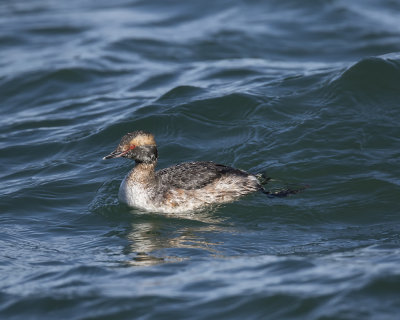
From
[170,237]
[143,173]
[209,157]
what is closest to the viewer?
[170,237]

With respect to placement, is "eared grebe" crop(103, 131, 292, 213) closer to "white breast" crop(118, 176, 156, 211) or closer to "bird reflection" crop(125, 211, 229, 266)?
"white breast" crop(118, 176, 156, 211)

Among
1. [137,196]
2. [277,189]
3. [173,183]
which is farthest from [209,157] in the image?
[137,196]

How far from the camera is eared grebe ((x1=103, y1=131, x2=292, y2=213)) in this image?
422 inches

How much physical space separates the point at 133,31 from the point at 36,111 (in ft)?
21.7

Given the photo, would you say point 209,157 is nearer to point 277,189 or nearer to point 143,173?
point 277,189

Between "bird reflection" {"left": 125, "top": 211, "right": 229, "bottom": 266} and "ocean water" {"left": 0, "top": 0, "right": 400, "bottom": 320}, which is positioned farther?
"bird reflection" {"left": 125, "top": 211, "right": 229, "bottom": 266}

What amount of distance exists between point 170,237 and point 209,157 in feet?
10.3

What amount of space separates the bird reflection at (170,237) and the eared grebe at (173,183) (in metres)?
0.22

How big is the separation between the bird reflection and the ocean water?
0.11ft

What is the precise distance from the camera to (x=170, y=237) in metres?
9.93

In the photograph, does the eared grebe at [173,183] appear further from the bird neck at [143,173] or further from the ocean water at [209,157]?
the ocean water at [209,157]

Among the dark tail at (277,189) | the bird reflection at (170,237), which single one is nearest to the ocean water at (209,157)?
Answer: the bird reflection at (170,237)

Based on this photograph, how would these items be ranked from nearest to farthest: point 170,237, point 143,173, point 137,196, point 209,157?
1. point 170,237
2. point 137,196
3. point 143,173
4. point 209,157

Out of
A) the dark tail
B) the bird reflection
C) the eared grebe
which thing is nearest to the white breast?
the eared grebe
